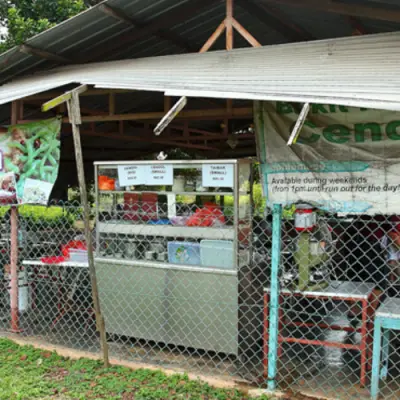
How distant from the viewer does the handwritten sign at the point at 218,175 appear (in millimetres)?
4164

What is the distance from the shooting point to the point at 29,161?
16.5 ft

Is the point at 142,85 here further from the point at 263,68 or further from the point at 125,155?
the point at 125,155

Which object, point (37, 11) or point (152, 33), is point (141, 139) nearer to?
point (152, 33)

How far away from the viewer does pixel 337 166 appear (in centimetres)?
373

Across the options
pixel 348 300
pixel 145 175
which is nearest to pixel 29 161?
pixel 145 175

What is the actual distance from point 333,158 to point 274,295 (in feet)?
4.28

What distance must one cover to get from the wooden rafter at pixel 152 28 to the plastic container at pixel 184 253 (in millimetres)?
2431

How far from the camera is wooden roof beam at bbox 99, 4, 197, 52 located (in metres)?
4.31

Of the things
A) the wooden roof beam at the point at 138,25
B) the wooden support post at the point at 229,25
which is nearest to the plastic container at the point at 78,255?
the wooden roof beam at the point at 138,25

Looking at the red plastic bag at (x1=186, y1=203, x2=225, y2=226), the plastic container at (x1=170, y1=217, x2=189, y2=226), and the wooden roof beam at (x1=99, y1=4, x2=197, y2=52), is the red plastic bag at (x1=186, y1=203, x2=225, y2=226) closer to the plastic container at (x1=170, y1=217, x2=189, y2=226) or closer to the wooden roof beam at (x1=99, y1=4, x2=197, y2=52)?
the plastic container at (x1=170, y1=217, x2=189, y2=226)

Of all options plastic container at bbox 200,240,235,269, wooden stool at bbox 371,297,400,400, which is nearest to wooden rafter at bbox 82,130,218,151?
plastic container at bbox 200,240,235,269

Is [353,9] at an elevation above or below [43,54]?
above

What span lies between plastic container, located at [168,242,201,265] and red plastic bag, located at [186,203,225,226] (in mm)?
226

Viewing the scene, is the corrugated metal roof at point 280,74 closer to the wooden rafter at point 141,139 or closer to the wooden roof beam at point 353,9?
the wooden roof beam at point 353,9
